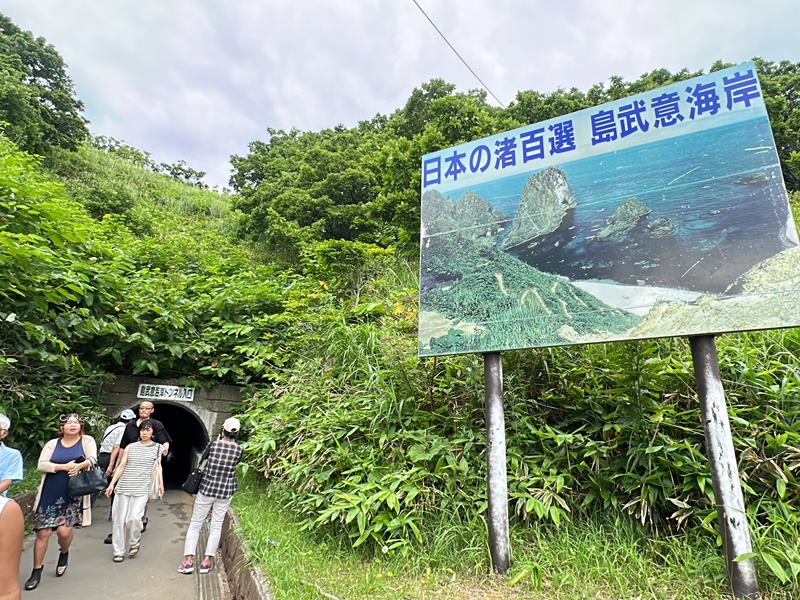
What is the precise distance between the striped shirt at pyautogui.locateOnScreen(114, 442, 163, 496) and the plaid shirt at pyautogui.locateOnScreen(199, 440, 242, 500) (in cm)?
80

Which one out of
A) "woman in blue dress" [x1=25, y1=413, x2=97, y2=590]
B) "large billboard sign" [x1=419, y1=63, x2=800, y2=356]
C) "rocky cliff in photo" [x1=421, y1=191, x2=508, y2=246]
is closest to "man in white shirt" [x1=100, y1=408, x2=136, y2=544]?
"woman in blue dress" [x1=25, y1=413, x2=97, y2=590]

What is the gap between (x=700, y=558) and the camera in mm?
2867

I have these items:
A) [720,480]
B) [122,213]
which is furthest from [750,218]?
[122,213]

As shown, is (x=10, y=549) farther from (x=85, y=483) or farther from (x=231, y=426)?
(x=231, y=426)

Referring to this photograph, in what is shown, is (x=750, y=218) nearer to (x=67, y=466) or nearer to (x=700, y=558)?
(x=700, y=558)

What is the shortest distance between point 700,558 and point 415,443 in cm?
228

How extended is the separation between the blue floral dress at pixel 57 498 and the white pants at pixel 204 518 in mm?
1039

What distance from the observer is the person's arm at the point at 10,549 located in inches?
Answer: 85.0

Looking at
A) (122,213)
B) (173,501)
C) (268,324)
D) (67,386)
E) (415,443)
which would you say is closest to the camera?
(415,443)

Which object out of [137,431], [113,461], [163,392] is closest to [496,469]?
[137,431]

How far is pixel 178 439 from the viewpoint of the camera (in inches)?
485

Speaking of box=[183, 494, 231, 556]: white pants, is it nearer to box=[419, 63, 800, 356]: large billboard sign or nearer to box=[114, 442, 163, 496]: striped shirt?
box=[114, 442, 163, 496]: striped shirt

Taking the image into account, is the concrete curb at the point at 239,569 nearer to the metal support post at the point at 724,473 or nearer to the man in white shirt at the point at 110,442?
the man in white shirt at the point at 110,442

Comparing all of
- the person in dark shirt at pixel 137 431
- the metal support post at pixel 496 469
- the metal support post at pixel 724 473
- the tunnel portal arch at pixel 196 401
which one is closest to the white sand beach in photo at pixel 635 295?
the metal support post at pixel 724 473
